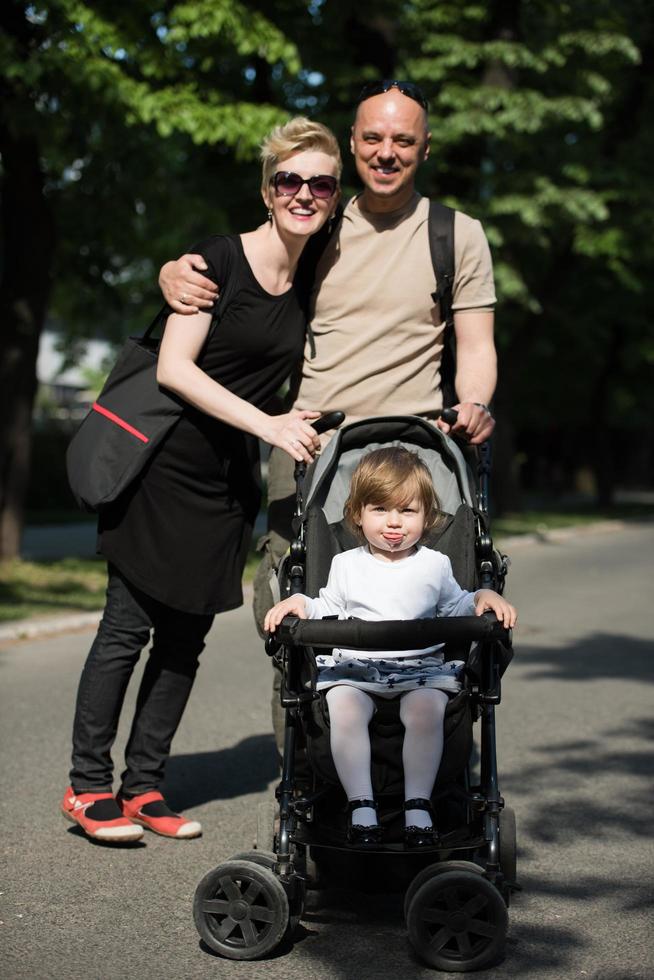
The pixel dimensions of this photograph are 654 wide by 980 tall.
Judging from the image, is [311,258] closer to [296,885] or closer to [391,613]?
[391,613]

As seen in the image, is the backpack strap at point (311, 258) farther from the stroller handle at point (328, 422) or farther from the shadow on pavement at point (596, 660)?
the shadow on pavement at point (596, 660)

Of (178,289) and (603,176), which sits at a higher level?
(603,176)

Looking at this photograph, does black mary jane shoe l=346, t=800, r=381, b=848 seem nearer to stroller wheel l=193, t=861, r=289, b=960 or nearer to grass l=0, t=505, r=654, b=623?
stroller wheel l=193, t=861, r=289, b=960

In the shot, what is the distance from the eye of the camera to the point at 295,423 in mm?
4312

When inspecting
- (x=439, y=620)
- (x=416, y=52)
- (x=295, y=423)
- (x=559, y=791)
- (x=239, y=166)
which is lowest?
A: (x=559, y=791)

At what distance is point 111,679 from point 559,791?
1943mm

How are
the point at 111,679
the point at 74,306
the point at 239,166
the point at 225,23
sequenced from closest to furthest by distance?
the point at 111,679, the point at 225,23, the point at 239,166, the point at 74,306

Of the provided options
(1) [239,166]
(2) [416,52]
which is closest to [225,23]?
(1) [239,166]

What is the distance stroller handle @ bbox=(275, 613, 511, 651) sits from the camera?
3803 mm

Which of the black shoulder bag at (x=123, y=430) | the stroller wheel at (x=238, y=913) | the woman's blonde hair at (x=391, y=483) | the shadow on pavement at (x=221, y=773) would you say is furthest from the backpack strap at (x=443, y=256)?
the shadow on pavement at (x=221, y=773)

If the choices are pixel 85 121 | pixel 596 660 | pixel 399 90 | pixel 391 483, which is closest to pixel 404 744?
pixel 391 483

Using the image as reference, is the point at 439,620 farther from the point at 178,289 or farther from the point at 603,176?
the point at 603,176

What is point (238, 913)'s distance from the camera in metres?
3.79

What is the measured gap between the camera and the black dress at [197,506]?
15.9 feet
